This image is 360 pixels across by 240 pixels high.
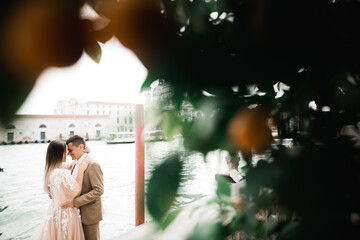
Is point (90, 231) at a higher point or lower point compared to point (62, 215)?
lower

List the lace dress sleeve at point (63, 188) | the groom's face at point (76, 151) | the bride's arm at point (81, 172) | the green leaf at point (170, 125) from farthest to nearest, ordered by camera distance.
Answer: the groom's face at point (76, 151), the bride's arm at point (81, 172), the lace dress sleeve at point (63, 188), the green leaf at point (170, 125)

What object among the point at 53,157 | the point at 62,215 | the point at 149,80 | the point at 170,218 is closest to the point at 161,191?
the point at 170,218

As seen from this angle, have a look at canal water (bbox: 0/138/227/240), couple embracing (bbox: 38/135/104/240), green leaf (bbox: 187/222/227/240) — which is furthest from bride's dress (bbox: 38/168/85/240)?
green leaf (bbox: 187/222/227/240)

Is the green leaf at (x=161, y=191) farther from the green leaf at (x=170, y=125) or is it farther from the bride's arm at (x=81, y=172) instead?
the bride's arm at (x=81, y=172)

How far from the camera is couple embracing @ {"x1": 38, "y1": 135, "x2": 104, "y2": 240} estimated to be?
2531mm

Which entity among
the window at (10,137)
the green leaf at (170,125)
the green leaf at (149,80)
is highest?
the green leaf at (149,80)

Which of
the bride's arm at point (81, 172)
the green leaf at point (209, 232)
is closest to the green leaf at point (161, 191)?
the green leaf at point (209, 232)

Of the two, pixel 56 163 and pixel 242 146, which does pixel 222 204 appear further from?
pixel 56 163

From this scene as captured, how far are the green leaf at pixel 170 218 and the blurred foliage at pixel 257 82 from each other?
17 mm

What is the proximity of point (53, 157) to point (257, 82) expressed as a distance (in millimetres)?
2757

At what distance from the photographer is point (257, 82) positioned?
51 centimetres

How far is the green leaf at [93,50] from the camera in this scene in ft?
1.24

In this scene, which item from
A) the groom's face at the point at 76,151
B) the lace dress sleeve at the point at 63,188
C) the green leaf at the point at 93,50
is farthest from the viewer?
the groom's face at the point at 76,151

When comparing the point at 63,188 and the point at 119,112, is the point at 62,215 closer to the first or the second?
the point at 63,188
